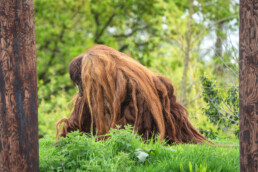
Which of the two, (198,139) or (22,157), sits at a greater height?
(22,157)

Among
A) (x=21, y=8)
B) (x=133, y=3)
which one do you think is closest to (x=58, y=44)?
(x=133, y=3)

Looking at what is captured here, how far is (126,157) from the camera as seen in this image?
130 inches

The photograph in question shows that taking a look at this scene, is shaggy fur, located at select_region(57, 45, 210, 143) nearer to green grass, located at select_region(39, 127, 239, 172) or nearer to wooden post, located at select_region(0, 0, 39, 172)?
green grass, located at select_region(39, 127, 239, 172)

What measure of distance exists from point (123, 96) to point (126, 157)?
133 centimetres

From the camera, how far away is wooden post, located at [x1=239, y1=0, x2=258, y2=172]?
271cm

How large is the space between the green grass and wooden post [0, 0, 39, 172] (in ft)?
1.27

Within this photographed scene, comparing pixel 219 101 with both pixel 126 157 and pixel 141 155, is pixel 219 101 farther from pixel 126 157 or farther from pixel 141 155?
pixel 126 157

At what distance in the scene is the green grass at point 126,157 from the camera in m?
3.24

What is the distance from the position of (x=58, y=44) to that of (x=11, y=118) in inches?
496

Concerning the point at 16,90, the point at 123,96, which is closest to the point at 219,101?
the point at 123,96

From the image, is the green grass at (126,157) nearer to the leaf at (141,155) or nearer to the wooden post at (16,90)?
the leaf at (141,155)

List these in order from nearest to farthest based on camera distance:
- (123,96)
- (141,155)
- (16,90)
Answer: (16,90), (141,155), (123,96)

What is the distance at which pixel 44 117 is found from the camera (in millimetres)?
11258

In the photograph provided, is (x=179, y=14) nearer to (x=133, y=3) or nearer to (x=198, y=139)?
(x=133, y=3)
